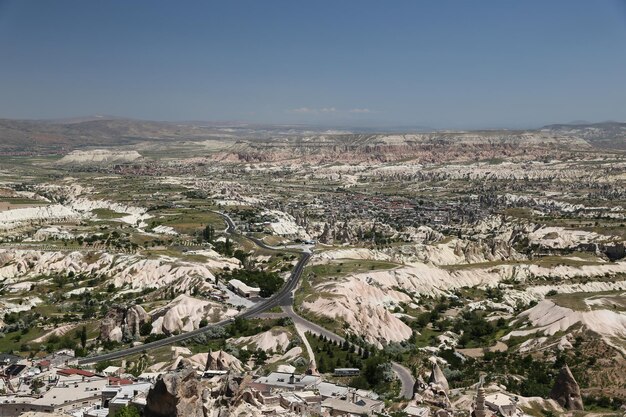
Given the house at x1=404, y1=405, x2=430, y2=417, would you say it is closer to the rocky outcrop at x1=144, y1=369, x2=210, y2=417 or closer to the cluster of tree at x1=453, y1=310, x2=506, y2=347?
the rocky outcrop at x1=144, y1=369, x2=210, y2=417

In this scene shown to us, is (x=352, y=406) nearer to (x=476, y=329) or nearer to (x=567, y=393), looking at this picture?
(x=567, y=393)

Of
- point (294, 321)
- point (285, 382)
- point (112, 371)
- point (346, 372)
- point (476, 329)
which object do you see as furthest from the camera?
point (476, 329)

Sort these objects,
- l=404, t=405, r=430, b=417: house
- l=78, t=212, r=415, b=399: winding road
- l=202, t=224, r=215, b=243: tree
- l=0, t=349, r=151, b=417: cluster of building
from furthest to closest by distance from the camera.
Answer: l=202, t=224, r=215, b=243: tree → l=78, t=212, r=415, b=399: winding road → l=404, t=405, r=430, b=417: house → l=0, t=349, r=151, b=417: cluster of building

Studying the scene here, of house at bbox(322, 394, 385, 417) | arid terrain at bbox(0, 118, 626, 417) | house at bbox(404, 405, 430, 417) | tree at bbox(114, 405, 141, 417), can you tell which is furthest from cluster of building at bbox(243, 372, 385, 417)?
tree at bbox(114, 405, 141, 417)

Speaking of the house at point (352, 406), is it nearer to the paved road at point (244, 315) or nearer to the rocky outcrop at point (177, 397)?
the rocky outcrop at point (177, 397)

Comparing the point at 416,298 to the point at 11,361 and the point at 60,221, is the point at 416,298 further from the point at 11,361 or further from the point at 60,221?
the point at 60,221

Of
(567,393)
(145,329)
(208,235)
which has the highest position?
(567,393)

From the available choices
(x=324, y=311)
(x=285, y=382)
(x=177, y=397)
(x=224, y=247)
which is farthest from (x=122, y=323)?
(x=224, y=247)
